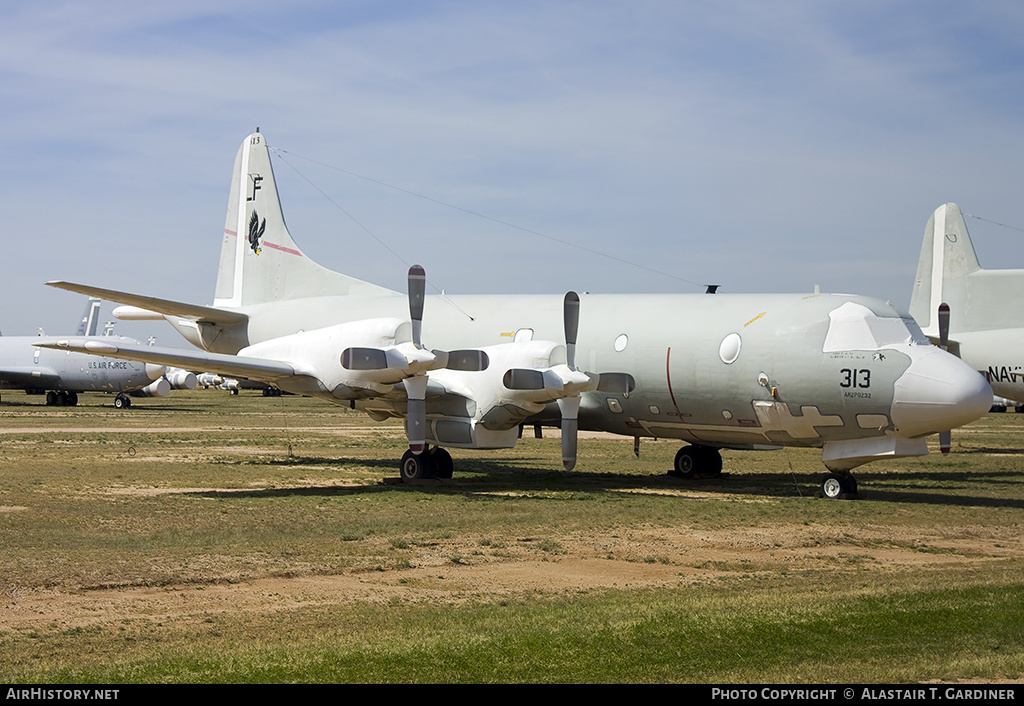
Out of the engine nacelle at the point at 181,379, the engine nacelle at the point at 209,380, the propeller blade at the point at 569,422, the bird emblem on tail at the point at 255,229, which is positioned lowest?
the propeller blade at the point at 569,422

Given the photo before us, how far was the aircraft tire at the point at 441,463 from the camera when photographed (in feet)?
71.5

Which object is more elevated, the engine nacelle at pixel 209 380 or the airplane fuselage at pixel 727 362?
the engine nacelle at pixel 209 380

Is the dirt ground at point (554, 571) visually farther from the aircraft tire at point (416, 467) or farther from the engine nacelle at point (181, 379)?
the engine nacelle at point (181, 379)

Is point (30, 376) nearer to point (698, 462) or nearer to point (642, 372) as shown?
point (698, 462)

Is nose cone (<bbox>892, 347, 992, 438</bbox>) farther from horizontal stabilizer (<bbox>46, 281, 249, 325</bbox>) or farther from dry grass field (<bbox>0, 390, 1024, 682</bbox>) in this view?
horizontal stabilizer (<bbox>46, 281, 249, 325</bbox>)

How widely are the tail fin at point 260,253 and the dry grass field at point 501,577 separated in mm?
5680

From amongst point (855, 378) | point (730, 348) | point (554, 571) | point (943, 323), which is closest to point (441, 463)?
point (730, 348)

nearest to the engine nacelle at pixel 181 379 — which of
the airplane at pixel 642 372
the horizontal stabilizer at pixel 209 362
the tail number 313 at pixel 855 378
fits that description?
the airplane at pixel 642 372

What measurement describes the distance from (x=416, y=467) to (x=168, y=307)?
22.7ft

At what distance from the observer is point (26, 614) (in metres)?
9.28

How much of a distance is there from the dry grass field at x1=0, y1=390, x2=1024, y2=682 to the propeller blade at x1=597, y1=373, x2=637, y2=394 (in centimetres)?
192

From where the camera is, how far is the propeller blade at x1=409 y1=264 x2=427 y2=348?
20109 millimetres

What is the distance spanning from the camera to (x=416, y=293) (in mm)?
20188

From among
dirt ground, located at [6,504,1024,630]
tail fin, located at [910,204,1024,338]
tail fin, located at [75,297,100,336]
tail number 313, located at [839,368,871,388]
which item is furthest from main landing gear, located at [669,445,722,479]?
tail fin, located at [75,297,100,336]
